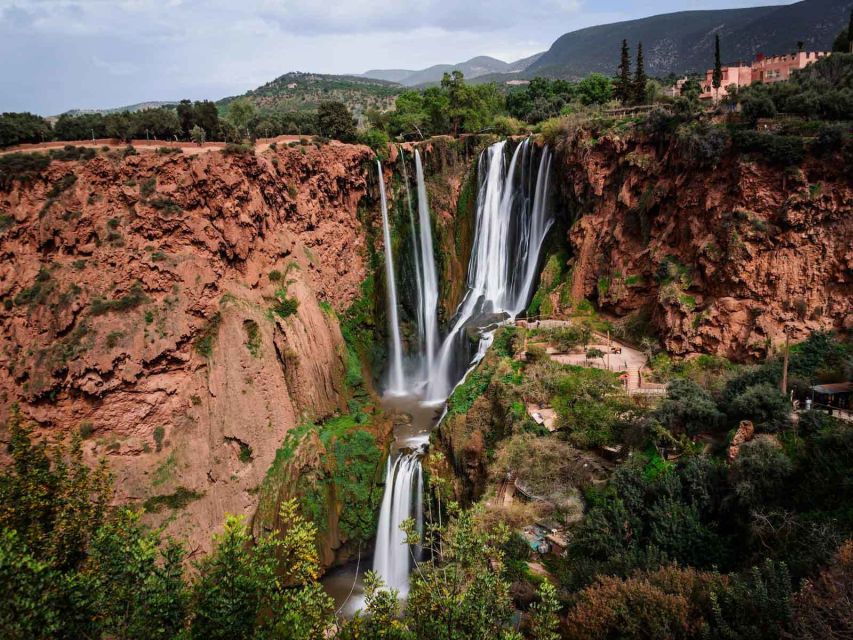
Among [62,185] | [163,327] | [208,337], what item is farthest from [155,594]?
[62,185]

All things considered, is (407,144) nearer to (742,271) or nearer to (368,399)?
(368,399)

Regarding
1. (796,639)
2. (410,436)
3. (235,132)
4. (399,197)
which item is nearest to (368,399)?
(410,436)

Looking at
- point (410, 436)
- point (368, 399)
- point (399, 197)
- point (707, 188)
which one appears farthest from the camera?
point (399, 197)

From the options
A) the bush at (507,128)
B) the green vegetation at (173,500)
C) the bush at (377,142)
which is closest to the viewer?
the green vegetation at (173,500)

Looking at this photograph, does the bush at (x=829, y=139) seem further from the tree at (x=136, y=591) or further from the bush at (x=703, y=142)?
the tree at (x=136, y=591)

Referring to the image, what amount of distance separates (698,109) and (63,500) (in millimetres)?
28171

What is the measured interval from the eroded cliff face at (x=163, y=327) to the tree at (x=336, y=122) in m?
10.1

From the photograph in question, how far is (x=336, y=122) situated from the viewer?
3469 cm

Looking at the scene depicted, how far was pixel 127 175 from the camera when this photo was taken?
22547 mm

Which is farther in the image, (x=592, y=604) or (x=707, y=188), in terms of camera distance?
(x=707, y=188)

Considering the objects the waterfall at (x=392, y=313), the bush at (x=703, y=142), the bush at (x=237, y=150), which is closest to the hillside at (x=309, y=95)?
the waterfall at (x=392, y=313)

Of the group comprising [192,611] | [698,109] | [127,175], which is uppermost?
[698,109]

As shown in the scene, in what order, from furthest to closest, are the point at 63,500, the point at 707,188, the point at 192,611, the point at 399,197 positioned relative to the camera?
the point at 399,197 → the point at 707,188 → the point at 63,500 → the point at 192,611

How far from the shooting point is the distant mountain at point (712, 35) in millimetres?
102250
